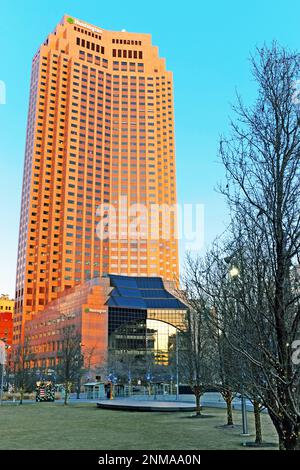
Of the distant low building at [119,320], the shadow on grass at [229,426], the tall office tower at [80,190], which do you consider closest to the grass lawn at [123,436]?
the shadow on grass at [229,426]

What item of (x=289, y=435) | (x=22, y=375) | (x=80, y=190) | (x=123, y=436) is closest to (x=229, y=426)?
(x=123, y=436)

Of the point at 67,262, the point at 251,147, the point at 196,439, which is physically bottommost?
the point at 196,439

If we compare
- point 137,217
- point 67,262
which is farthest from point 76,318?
point 137,217

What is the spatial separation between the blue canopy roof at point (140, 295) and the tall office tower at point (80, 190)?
48.7m

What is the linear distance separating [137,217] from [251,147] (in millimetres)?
174961

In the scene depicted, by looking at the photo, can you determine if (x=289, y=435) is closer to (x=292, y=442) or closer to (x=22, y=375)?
(x=292, y=442)

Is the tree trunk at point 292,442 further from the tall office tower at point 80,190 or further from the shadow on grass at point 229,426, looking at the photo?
the tall office tower at point 80,190

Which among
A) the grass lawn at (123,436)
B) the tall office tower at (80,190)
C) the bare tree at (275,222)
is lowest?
the grass lawn at (123,436)

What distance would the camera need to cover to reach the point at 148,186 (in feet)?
621

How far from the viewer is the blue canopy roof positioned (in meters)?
117

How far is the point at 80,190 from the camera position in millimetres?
180375

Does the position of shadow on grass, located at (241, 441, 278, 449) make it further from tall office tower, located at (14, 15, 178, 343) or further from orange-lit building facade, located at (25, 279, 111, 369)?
tall office tower, located at (14, 15, 178, 343)

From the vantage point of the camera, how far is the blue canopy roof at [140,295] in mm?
116562
